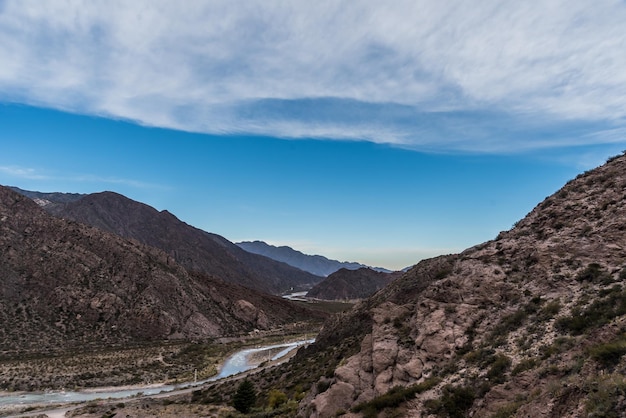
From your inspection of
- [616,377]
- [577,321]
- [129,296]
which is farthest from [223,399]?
[129,296]

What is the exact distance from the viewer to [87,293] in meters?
76.7

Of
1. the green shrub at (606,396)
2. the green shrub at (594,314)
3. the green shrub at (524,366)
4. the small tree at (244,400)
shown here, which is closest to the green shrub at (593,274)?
the green shrub at (594,314)

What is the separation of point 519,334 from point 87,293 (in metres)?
80.3

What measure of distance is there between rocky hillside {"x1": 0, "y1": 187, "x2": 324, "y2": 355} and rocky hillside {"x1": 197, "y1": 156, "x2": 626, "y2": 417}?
201ft

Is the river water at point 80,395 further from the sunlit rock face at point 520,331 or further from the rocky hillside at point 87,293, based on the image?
the sunlit rock face at point 520,331

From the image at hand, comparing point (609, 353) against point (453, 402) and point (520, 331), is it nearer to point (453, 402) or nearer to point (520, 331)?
point (453, 402)

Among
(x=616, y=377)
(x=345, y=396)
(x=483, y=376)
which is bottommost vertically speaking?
(x=345, y=396)

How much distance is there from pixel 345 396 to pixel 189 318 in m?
80.0

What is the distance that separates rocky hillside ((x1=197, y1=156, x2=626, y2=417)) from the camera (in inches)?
416

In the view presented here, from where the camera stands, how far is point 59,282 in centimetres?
7600

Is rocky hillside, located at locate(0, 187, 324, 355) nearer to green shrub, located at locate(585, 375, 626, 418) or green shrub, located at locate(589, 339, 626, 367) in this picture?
green shrub, located at locate(589, 339, 626, 367)

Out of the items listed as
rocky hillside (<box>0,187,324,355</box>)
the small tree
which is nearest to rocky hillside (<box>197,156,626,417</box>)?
the small tree

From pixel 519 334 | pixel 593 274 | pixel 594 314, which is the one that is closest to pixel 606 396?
pixel 594 314

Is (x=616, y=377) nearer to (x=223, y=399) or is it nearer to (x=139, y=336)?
(x=223, y=399)
